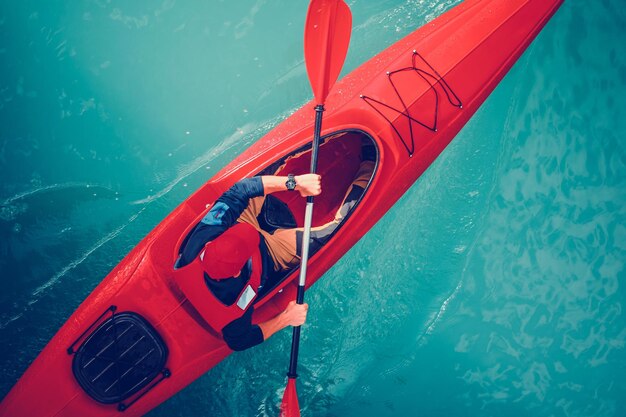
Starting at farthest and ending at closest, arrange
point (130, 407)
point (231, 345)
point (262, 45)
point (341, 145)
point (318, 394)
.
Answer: point (262, 45), point (318, 394), point (341, 145), point (130, 407), point (231, 345)

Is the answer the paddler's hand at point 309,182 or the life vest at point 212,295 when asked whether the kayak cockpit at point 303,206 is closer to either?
the life vest at point 212,295

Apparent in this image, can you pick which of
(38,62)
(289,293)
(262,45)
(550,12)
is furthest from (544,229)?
(38,62)

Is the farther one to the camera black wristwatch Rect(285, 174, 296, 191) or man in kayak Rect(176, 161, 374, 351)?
black wristwatch Rect(285, 174, 296, 191)

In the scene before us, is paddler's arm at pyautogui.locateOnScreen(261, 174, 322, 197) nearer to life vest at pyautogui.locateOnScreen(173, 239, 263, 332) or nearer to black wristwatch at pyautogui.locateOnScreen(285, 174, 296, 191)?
black wristwatch at pyautogui.locateOnScreen(285, 174, 296, 191)

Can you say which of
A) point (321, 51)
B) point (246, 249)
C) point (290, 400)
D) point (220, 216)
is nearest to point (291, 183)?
point (220, 216)

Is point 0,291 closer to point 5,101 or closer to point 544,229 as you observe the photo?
point 5,101

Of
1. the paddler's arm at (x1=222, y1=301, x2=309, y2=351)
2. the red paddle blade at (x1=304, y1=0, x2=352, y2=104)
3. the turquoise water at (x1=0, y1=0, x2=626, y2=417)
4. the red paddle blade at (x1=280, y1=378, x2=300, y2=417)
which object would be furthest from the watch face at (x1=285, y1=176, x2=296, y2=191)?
the red paddle blade at (x1=280, y1=378, x2=300, y2=417)
